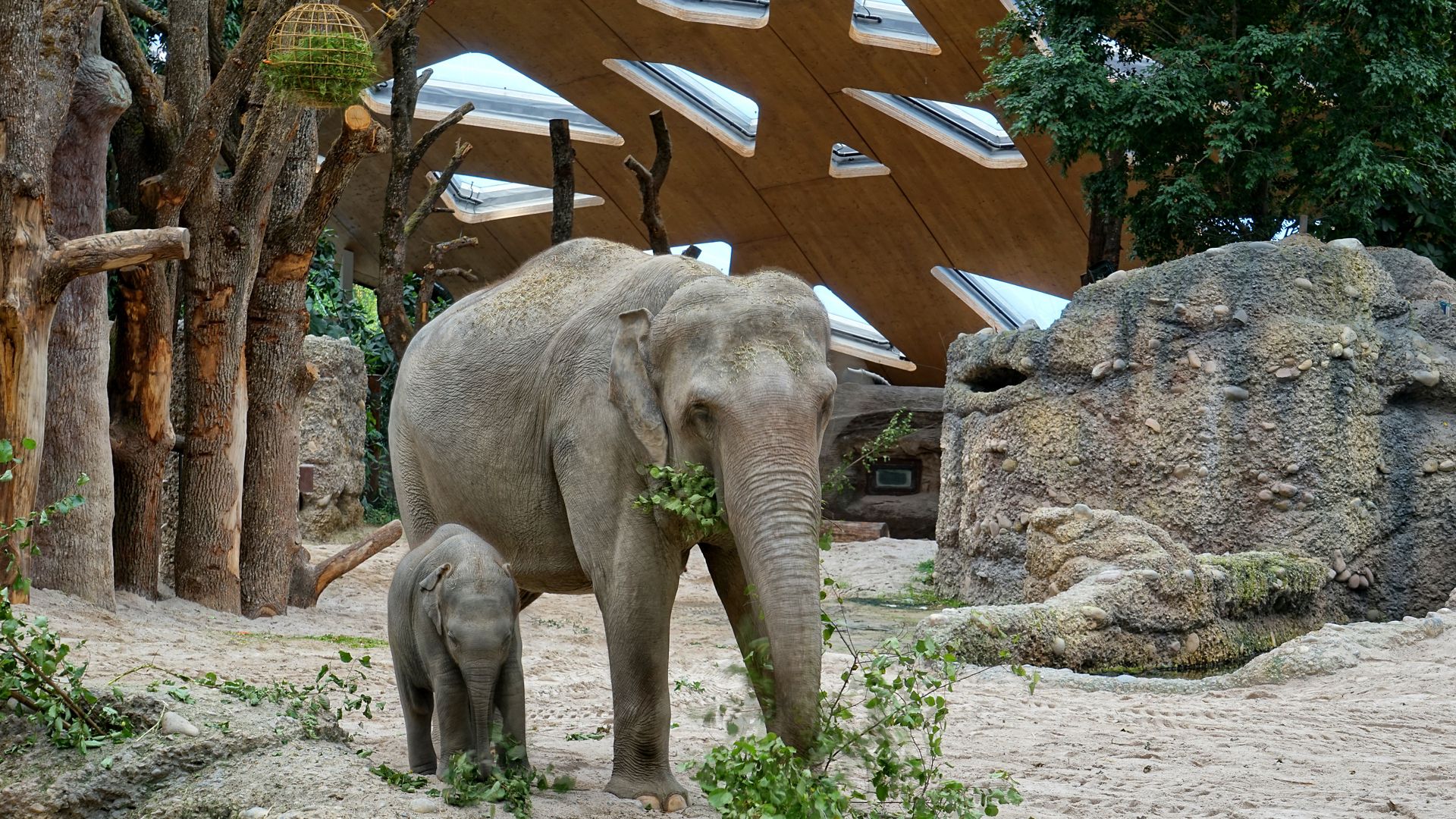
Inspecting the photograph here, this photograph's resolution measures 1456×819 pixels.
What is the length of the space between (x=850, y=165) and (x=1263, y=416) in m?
17.0

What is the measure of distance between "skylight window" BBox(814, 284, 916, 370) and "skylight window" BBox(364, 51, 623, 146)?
24.1 feet

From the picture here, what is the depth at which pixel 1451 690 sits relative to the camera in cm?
694

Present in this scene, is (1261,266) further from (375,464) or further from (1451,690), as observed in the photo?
(375,464)

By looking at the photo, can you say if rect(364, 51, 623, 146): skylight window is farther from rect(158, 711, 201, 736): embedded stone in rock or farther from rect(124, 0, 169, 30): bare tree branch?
rect(158, 711, 201, 736): embedded stone in rock

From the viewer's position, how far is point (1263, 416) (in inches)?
403

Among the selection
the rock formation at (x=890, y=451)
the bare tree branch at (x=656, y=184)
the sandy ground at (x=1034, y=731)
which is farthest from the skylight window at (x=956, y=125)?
the sandy ground at (x=1034, y=731)

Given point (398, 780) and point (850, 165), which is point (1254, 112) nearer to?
point (398, 780)

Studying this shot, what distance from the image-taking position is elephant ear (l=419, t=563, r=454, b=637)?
169 inches

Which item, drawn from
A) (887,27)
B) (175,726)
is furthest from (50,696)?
(887,27)

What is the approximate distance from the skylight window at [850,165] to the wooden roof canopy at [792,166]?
13 cm

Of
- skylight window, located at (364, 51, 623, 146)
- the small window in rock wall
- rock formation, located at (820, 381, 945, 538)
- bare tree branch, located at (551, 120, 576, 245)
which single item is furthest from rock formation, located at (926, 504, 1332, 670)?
skylight window, located at (364, 51, 623, 146)

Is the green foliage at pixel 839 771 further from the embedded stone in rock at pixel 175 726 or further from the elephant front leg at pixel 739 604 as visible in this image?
the embedded stone in rock at pixel 175 726

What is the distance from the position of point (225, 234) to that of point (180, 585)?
228 cm

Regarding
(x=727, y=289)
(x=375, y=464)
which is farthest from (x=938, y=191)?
(x=727, y=289)
